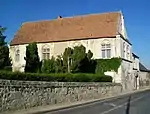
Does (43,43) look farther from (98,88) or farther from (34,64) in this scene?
(98,88)

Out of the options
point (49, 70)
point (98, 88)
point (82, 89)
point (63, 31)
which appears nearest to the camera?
point (82, 89)

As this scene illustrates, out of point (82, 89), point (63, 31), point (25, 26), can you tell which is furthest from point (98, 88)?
point (25, 26)

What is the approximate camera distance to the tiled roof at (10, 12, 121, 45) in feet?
177

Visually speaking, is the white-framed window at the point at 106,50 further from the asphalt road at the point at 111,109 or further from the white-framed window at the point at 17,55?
the asphalt road at the point at 111,109

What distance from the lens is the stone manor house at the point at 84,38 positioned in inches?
2072

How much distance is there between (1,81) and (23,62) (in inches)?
1686

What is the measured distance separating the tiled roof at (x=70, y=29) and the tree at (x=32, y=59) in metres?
5.81

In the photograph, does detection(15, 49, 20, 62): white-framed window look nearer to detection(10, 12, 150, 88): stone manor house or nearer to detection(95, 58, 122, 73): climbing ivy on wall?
detection(10, 12, 150, 88): stone manor house

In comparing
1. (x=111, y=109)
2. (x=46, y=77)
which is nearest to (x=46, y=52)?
(x=46, y=77)

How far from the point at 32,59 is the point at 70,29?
9590mm

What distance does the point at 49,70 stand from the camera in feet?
168

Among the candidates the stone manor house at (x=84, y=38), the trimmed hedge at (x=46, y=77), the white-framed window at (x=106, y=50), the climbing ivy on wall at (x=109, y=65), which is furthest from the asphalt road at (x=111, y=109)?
the white-framed window at (x=106, y=50)

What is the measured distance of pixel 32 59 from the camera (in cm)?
5203

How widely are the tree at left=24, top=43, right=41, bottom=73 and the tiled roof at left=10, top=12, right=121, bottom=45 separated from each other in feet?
19.1
